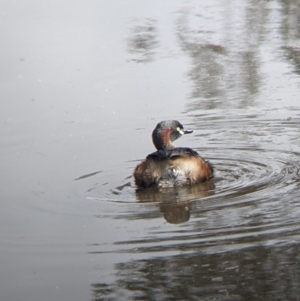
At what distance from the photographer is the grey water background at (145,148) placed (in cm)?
633

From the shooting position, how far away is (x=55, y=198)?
848 centimetres

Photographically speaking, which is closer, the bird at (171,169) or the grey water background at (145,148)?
the grey water background at (145,148)

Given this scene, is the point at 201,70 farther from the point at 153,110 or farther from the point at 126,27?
the point at 126,27

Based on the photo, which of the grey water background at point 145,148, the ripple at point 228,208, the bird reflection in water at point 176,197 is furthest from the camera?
the bird reflection in water at point 176,197

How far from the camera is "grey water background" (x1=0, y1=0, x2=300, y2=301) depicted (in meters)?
6.33

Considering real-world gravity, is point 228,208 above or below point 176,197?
above

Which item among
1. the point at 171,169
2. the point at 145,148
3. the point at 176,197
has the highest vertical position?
the point at 171,169

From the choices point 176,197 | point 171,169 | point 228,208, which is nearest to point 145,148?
point 171,169

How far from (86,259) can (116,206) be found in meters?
1.57

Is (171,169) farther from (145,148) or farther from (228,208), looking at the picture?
(145,148)

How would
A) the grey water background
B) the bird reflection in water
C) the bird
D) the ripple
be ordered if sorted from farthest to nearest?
the bird < the bird reflection in water < the ripple < the grey water background

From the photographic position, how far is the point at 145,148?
10.1 meters

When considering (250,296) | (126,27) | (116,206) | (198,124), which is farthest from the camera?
(126,27)

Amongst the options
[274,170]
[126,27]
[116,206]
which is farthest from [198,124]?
[126,27]
